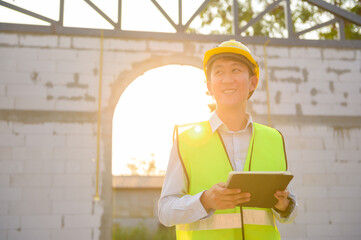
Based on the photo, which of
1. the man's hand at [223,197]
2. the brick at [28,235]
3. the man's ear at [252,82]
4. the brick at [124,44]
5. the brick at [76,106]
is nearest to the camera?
the man's hand at [223,197]

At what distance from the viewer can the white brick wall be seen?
5.72 m

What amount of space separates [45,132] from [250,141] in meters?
4.61

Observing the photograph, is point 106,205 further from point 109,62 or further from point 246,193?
point 246,193

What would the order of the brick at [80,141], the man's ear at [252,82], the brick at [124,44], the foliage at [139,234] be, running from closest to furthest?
the man's ear at [252,82], the brick at [80,141], the brick at [124,44], the foliage at [139,234]

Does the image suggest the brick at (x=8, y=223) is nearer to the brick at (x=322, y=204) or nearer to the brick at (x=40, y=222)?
the brick at (x=40, y=222)

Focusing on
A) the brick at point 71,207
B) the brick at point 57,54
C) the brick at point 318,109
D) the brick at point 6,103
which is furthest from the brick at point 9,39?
the brick at point 318,109

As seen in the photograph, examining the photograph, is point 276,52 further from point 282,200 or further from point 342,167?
point 282,200

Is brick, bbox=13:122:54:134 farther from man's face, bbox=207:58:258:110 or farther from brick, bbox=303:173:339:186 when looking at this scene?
man's face, bbox=207:58:258:110

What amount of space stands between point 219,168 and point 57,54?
499 cm

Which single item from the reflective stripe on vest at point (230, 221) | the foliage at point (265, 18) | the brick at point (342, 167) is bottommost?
the reflective stripe on vest at point (230, 221)

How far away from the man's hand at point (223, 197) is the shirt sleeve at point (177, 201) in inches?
2.8

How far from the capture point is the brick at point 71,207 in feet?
18.7

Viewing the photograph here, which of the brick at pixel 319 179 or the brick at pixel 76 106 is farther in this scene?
the brick at pixel 319 179

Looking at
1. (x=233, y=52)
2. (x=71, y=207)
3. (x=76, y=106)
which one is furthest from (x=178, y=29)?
(x=233, y=52)
